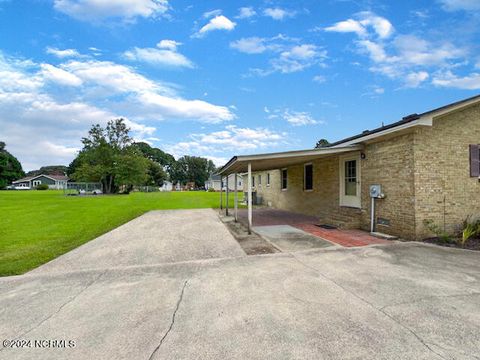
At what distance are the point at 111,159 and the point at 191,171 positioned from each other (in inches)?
1506

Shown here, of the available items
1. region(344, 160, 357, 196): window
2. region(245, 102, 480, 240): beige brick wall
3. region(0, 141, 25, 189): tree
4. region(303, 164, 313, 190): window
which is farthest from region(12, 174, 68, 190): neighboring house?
region(245, 102, 480, 240): beige brick wall

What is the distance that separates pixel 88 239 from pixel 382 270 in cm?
797

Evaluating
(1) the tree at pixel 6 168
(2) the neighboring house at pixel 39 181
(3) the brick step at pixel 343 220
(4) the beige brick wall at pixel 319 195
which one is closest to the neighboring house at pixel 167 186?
(2) the neighboring house at pixel 39 181

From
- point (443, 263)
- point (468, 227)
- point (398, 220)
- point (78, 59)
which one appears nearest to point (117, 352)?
point (443, 263)

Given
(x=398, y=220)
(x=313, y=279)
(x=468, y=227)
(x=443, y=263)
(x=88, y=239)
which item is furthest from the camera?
(x=88, y=239)

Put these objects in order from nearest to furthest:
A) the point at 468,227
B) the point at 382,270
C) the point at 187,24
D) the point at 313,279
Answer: the point at 313,279 → the point at 382,270 → the point at 468,227 → the point at 187,24

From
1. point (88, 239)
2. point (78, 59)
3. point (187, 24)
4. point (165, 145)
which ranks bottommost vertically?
point (88, 239)

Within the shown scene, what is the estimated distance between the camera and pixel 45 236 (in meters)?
7.86

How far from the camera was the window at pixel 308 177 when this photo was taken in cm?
1209

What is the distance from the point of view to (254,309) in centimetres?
305

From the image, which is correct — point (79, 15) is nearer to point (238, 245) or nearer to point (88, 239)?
point (88, 239)

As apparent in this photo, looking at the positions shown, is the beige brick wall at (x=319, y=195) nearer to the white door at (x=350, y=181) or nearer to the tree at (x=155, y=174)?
the white door at (x=350, y=181)

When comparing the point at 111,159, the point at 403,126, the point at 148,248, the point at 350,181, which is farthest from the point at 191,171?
the point at 403,126

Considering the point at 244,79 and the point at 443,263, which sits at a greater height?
the point at 244,79
